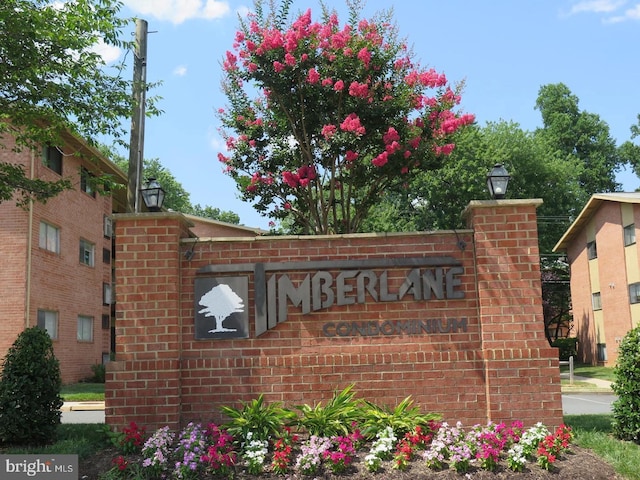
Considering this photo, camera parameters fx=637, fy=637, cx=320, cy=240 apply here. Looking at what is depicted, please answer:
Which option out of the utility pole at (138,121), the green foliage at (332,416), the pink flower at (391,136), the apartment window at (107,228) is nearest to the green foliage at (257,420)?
the green foliage at (332,416)

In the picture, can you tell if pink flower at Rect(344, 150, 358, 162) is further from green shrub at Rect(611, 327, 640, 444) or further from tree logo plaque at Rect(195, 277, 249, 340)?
green shrub at Rect(611, 327, 640, 444)

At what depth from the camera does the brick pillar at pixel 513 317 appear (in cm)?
761

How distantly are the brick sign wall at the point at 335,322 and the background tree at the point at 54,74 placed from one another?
3.18 metres

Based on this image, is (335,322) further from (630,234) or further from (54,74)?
(630,234)

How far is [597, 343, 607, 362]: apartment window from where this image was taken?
3247 cm

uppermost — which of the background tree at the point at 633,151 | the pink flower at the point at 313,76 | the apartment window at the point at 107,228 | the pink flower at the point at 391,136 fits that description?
the background tree at the point at 633,151

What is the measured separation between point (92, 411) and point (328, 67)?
35.1 ft

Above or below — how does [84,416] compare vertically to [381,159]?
below

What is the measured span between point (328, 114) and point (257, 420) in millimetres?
5805

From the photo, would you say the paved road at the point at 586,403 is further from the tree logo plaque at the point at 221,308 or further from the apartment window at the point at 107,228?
the apartment window at the point at 107,228

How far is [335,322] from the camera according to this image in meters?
7.98

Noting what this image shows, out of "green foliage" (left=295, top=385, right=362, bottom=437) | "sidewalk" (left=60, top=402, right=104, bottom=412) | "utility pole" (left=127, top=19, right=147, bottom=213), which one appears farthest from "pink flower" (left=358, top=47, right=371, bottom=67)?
"sidewalk" (left=60, top=402, right=104, bottom=412)

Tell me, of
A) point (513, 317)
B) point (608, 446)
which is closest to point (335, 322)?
point (513, 317)

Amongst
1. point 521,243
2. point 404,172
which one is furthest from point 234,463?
point 404,172
